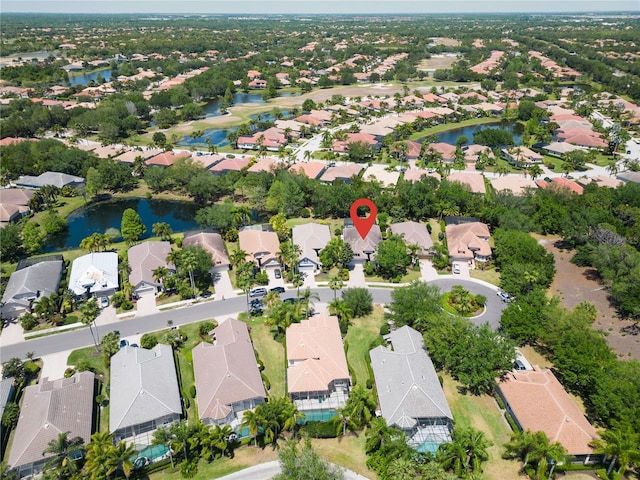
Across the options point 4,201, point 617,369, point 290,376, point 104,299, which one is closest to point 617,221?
point 617,369

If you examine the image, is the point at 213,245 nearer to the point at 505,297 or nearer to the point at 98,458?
the point at 98,458

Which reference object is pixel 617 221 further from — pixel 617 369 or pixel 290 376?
pixel 290 376

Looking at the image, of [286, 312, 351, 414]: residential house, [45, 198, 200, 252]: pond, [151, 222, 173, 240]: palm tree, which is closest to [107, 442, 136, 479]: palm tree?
[286, 312, 351, 414]: residential house

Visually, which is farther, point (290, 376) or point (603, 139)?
point (603, 139)

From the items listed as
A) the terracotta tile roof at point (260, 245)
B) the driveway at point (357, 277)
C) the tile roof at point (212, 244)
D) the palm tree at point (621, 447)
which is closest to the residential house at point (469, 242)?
the driveway at point (357, 277)

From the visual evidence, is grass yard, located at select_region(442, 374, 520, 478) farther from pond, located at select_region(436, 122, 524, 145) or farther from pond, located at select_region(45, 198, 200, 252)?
pond, located at select_region(436, 122, 524, 145)
